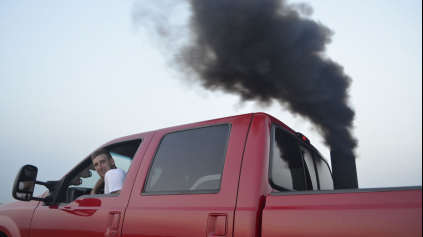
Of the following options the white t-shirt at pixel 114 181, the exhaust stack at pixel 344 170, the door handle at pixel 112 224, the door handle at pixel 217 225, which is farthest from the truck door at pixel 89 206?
the exhaust stack at pixel 344 170

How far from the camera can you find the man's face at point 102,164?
3241 mm

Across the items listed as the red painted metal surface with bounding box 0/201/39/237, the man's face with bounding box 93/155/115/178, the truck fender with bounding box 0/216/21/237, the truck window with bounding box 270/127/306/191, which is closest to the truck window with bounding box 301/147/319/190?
the truck window with bounding box 270/127/306/191

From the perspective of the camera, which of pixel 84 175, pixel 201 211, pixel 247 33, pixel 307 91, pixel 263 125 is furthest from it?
pixel 247 33

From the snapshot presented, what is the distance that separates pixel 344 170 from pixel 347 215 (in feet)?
12.8

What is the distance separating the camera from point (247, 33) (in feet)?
22.2

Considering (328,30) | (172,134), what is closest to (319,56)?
Result: (328,30)

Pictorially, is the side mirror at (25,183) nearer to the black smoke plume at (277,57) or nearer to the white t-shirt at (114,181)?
the white t-shirt at (114,181)

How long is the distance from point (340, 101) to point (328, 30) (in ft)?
4.92

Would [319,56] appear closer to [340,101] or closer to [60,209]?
[340,101]

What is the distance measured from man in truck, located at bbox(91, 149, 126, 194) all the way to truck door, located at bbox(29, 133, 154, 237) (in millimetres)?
59

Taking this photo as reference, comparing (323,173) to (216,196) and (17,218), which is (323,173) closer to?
(216,196)

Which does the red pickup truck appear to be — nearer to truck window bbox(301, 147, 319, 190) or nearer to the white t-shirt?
truck window bbox(301, 147, 319, 190)

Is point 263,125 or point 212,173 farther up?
point 263,125

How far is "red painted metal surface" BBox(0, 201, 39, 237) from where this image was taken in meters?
3.21
